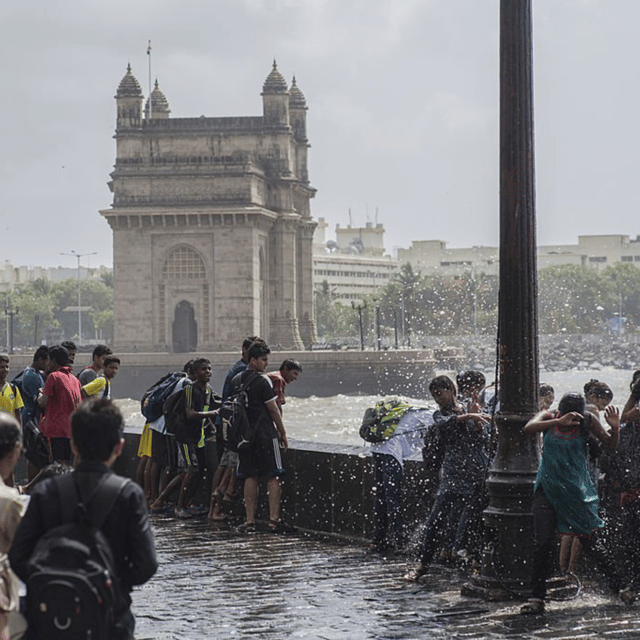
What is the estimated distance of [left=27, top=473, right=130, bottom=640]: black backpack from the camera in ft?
14.9

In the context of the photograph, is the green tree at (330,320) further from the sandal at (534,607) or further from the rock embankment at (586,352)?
the sandal at (534,607)

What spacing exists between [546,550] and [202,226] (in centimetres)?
7524

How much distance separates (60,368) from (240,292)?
233 feet

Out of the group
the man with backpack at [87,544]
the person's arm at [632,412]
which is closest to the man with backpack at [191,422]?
the person's arm at [632,412]

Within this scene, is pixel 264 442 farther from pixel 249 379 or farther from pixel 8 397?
pixel 8 397

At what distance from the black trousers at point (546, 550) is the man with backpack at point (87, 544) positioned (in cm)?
327

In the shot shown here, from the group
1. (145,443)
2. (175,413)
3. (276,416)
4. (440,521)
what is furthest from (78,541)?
(145,443)

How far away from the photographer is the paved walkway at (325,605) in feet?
24.0

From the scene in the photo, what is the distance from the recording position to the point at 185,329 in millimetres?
84125

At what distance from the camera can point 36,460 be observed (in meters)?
11.9

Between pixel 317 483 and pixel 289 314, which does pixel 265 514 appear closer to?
pixel 317 483

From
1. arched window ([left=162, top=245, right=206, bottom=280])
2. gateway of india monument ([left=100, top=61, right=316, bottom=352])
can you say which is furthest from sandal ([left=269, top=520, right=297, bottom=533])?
arched window ([left=162, top=245, right=206, bottom=280])

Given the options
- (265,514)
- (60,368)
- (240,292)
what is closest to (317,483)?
(265,514)

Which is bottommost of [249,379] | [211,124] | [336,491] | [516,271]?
[336,491]
